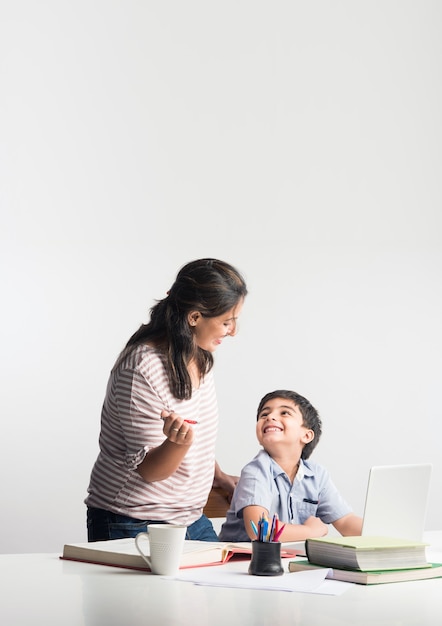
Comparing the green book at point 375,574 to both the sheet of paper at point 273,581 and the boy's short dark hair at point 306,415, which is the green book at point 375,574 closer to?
the sheet of paper at point 273,581

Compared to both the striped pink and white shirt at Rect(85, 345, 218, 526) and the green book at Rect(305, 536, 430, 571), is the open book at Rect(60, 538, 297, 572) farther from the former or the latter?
the striped pink and white shirt at Rect(85, 345, 218, 526)

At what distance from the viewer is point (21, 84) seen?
3.43 meters

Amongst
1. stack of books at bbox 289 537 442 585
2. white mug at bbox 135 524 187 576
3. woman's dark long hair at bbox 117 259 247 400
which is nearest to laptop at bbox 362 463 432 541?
stack of books at bbox 289 537 442 585

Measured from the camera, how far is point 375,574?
1327mm

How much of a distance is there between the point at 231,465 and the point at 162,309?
1550 millimetres

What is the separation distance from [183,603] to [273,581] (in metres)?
0.20

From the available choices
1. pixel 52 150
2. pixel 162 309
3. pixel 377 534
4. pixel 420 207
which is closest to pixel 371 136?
pixel 420 207

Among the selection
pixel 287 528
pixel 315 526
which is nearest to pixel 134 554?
pixel 287 528

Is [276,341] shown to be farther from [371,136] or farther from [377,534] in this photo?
[377,534]

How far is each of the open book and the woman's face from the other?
0.61m

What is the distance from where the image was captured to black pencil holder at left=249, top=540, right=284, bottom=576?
1366 millimetres

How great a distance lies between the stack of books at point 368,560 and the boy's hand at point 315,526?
54cm

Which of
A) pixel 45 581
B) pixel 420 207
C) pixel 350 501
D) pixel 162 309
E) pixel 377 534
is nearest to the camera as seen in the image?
pixel 45 581

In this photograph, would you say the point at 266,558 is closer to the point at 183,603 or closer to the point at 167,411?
the point at 183,603
